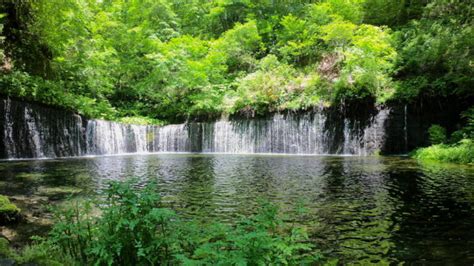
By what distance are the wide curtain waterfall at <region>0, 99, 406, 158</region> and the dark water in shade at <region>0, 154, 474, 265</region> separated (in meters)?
6.83

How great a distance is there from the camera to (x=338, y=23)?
73.4ft

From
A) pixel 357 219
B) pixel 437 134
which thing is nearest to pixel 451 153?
pixel 437 134

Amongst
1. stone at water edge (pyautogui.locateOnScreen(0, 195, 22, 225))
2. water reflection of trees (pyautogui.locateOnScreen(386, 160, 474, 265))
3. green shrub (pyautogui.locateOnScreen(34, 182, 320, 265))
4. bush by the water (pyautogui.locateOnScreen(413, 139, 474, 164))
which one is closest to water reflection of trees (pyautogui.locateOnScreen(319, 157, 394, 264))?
water reflection of trees (pyautogui.locateOnScreen(386, 160, 474, 265))

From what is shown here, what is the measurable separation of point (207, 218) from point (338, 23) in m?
20.2

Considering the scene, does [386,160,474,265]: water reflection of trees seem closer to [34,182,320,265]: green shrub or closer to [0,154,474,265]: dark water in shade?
[0,154,474,265]: dark water in shade

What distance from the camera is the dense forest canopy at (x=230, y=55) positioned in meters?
14.6

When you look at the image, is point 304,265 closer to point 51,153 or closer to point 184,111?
point 51,153

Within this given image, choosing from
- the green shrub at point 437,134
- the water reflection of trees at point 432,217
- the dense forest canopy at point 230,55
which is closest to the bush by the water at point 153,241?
the water reflection of trees at point 432,217

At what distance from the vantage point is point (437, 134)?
624 inches

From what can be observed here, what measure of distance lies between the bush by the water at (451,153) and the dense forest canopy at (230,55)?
9.31 ft

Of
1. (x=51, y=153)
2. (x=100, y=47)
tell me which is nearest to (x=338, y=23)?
(x=100, y=47)

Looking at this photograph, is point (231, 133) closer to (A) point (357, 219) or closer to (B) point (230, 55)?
(B) point (230, 55)

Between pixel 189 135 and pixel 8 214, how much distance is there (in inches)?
737

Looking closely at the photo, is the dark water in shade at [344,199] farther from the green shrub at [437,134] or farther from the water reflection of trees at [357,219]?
the green shrub at [437,134]
